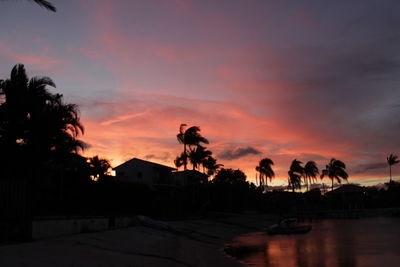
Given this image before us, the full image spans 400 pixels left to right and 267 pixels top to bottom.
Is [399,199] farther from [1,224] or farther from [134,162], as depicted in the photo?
[1,224]

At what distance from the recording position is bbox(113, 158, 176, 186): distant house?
68.8 meters

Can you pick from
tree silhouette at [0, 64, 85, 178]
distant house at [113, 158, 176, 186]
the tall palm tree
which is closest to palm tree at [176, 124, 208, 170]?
distant house at [113, 158, 176, 186]

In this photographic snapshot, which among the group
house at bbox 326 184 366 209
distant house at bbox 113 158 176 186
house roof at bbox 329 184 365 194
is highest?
distant house at bbox 113 158 176 186

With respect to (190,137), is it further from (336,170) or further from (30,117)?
(336,170)

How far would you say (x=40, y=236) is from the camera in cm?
1805

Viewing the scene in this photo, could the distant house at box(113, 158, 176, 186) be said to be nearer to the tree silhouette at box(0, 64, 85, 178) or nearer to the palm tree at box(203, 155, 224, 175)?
the palm tree at box(203, 155, 224, 175)

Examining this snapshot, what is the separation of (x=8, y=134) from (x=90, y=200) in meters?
11.6

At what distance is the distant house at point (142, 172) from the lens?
68.8m

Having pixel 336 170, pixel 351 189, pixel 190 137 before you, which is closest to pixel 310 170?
pixel 336 170

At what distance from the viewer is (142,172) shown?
69312mm

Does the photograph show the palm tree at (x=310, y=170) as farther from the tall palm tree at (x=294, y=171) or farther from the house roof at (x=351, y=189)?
the house roof at (x=351, y=189)

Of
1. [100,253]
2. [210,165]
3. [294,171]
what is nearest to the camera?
[100,253]

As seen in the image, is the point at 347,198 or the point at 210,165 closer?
the point at 210,165

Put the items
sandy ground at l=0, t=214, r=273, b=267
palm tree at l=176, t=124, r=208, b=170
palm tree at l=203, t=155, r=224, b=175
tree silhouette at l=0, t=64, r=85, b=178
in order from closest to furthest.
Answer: sandy ground at l=0, t=214, r=273, b=267 → tree silhouette at l=0, t=64, r=85, b=178 → palm tree at l=176, t=124, r=208, b=170 → palm tree at l=203, t=155, r=224, b=175
